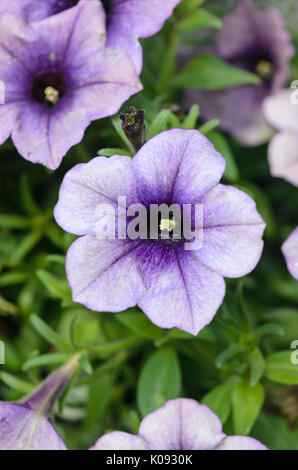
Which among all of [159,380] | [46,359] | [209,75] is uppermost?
[209,75]

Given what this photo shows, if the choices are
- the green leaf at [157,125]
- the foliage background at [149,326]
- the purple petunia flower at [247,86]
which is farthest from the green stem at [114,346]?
the purple petunia flower at [247,86]

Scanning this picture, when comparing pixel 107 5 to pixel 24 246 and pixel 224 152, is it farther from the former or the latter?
pixel 24 246

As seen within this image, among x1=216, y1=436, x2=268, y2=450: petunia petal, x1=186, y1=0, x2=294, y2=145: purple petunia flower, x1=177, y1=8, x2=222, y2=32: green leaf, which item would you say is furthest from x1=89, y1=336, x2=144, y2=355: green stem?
x1=177, y1=8, x2=222, y2=32: green leaf

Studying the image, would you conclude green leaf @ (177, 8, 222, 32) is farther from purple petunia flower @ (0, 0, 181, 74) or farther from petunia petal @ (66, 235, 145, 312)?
→ petunia petal @ (66, 235, 145, 312)

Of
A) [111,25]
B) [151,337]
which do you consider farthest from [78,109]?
[151,337]

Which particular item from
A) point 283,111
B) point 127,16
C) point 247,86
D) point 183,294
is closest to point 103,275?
point 183,294

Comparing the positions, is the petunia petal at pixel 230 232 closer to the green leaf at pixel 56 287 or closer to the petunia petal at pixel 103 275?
the petunia petal at pixel 103 275
